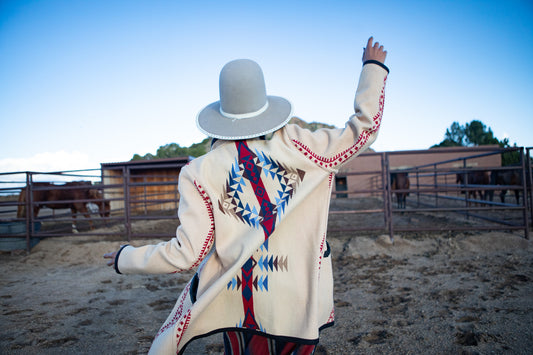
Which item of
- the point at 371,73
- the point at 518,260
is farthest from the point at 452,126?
the point at 371,73

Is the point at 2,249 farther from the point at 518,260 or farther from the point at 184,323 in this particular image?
the point at 518,260

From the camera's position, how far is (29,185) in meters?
5.18

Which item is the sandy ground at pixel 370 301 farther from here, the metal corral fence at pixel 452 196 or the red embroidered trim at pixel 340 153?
the red embroidered trim at pixel 340 153

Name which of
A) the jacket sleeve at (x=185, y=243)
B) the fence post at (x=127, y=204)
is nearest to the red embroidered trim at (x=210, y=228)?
the jacket sleeve at (x=185, y=243)

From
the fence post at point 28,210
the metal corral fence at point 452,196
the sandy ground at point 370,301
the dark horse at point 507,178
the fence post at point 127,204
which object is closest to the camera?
the sandy ground at point 370,301

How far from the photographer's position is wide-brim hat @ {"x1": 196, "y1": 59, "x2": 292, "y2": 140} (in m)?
0.95

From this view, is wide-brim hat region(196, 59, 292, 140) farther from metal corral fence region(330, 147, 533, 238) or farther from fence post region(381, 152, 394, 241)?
fence post region(381, 152, 394, 241)

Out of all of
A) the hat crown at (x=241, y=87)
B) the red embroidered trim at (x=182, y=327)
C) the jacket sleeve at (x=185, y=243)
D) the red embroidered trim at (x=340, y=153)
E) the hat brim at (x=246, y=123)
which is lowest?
the red embroidered trim at (x=182, y=327)

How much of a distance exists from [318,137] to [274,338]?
24.9 inches

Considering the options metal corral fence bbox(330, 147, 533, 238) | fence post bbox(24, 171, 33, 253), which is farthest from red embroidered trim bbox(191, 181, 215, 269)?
fence post bbox(24, 171, 33, 253)

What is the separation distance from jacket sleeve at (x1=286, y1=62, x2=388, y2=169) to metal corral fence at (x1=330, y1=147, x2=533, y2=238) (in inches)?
87.9

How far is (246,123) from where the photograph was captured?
980 mm

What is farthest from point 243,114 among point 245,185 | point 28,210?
point 28,210

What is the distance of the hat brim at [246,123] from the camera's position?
95 centimetres
